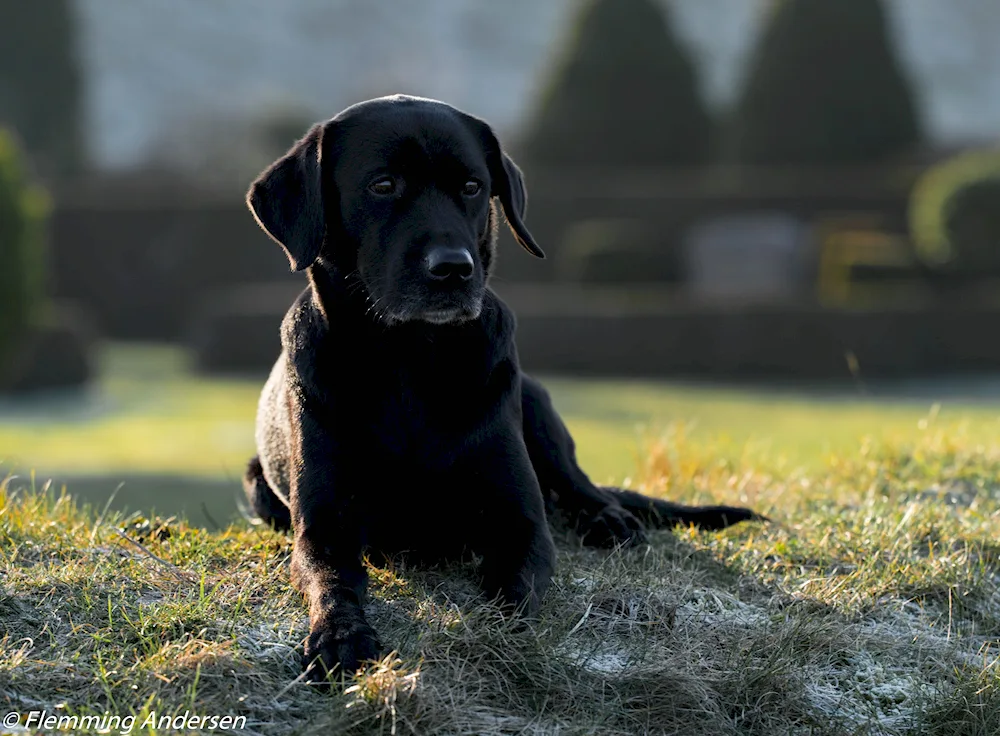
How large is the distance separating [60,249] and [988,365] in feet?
47.2

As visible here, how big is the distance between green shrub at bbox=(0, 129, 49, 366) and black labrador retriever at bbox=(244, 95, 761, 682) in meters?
9.70

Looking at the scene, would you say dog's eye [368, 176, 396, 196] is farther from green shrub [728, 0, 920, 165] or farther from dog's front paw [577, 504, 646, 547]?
green shrub [728, 0, 920, 165]

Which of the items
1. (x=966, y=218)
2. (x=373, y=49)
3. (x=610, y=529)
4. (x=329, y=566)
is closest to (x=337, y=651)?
(x=329, y=566)

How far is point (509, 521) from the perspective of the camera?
12.3 feet

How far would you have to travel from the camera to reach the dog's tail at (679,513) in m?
4.70

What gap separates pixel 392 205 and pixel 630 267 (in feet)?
47.5

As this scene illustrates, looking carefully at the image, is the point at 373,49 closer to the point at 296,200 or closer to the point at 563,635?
the point at 296,200

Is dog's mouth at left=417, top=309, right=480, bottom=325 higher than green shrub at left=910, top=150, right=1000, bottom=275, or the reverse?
dog's mouth at left=417, top=309, right=480, bottom=325

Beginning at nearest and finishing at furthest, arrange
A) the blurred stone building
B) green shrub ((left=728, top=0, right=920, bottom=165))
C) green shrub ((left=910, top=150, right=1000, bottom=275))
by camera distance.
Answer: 1. green shrub ((left=910, top=150, right=1000, bottom=275))
2. green shrub ((left=728, top=0, right=920, bottom=165))
3. the blurred stone building

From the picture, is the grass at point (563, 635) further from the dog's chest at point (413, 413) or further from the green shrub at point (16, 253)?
the green shrub at point (16, 253)

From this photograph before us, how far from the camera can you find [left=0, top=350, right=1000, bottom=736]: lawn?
3.08 meters

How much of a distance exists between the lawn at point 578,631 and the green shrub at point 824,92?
19306mm

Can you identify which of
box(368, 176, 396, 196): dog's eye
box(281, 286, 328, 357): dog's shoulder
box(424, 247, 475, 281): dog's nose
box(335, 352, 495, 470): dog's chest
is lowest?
box(335, 352, 495, 470): dog's chest

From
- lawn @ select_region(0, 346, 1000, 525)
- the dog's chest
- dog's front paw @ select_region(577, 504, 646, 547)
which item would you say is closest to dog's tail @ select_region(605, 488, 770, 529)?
dog's front paw @ select_region(577, 504, 646, 547)
